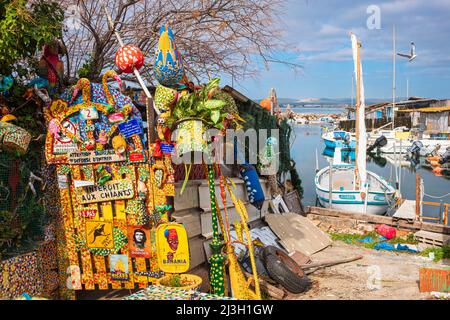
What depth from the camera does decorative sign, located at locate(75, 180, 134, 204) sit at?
22.0 ft

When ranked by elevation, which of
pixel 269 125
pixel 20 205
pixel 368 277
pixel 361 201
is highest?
pixel 269 125

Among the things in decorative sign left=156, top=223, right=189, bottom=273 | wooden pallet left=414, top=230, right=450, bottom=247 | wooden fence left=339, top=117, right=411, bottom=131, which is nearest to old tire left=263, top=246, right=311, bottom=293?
decorative sign left=156, top=223, right=189, bottom=273

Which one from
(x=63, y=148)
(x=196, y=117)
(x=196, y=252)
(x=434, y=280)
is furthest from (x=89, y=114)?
(x=434, y=280)

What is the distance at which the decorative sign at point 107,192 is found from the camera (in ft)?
22.0

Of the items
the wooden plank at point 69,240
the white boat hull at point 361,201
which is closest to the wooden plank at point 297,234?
the wooden plank at point 69,240

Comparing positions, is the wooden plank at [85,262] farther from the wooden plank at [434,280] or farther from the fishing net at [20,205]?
the wooden plank at [434,280]

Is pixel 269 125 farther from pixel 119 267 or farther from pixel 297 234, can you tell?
pixel 119 267

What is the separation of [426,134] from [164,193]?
151 ft

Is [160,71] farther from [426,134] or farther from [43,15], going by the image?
[426,134]

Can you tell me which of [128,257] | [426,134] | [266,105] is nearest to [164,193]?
[128,257]

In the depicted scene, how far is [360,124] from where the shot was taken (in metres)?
15.2

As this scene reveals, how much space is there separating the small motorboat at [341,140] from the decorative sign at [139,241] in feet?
130

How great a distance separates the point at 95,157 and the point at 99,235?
1275 millimetres

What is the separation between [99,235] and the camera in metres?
6.88
